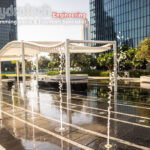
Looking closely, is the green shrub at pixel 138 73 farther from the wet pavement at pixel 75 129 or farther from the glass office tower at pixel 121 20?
the glass office tower at pixel 121 20

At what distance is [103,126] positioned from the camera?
20.7 ft

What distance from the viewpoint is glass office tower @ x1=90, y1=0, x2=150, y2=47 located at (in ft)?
166

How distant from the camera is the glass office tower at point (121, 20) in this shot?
166 ft

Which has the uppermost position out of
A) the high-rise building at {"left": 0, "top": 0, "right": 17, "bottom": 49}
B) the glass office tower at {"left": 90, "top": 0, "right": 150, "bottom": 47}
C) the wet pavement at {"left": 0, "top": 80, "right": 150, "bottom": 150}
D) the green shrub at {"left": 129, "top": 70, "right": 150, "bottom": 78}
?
the high-rise building at {"left": 0, "top": 0, "right": 17, "bottom": 49}

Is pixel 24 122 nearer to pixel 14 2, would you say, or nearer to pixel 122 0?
pixel 122 0

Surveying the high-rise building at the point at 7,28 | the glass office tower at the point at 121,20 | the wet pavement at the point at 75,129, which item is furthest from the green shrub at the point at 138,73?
the high-rise building at the point at 7,28

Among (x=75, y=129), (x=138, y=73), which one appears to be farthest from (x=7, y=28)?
(x=75, y=129)

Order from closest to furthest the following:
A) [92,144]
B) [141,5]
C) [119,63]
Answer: [92,144] < [119,63] < [141,5]

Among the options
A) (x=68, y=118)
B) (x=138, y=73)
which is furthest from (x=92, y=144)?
(x=138, y=73)

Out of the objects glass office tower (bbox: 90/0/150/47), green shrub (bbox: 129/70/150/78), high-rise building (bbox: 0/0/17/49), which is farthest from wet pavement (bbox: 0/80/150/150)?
high-rise building (bbox: 0/0/17/49)

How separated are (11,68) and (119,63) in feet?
291

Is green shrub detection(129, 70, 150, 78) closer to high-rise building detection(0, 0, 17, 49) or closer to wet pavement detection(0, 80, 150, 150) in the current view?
wet pavement detection(0, 80, 150, 150)

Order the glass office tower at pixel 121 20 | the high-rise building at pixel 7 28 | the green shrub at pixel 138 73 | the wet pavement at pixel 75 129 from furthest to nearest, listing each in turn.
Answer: the high-rise building at pixel 7 28, the glass office tower at pixel 121 20, the green shrub at pixel 138 73, the wet pavement at pixel 75 129

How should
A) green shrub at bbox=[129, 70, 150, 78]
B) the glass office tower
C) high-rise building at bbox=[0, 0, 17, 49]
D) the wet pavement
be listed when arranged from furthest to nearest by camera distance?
high-rise building at bbox=[0, 0, 17, 49]
the glass office tower
green shrub at bbox=[129, 70, 150, 78]
the wet pavement
